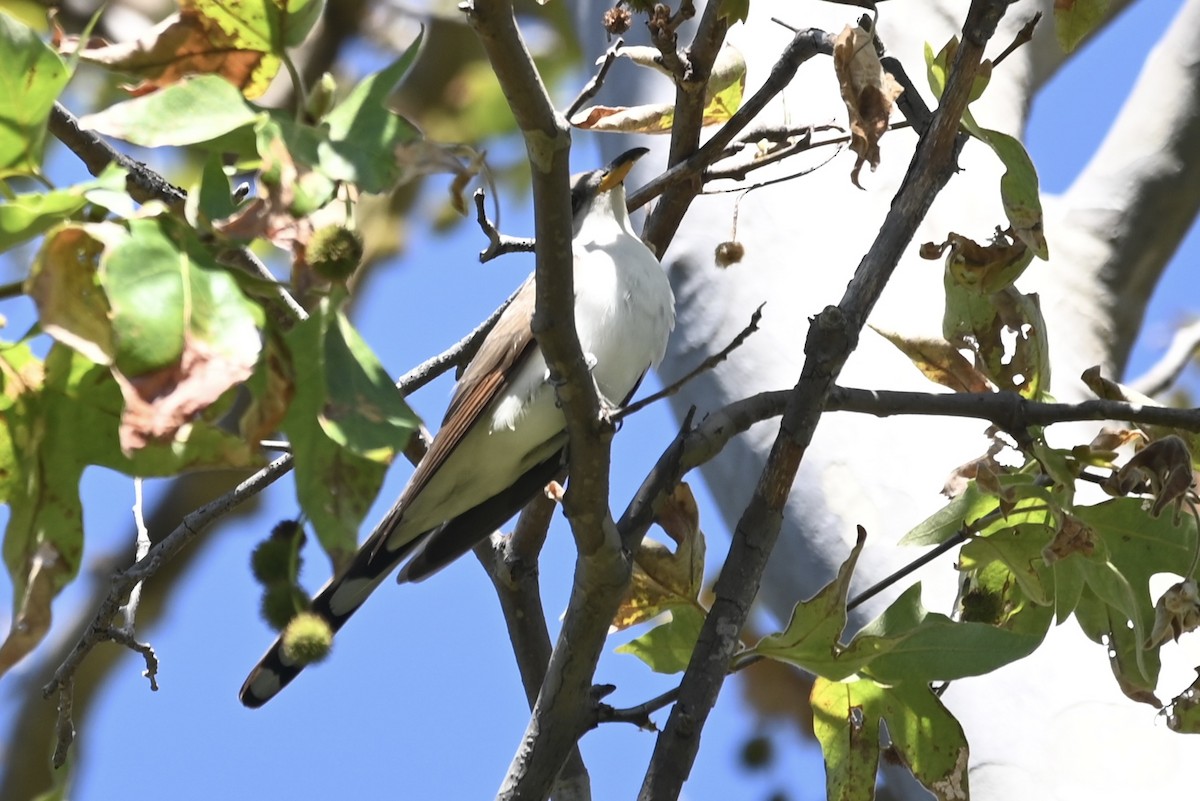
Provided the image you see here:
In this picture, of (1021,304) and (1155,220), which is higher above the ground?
(1155,220)

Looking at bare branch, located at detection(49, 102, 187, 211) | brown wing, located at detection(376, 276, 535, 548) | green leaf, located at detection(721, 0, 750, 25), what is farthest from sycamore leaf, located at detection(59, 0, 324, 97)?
brown wing, located at detection(376, 276, 535, 548)

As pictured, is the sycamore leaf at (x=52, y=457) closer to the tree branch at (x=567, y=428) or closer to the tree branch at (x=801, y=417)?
the tree branch at (x=567, y=428)

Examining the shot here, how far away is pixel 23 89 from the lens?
1287 millimetres

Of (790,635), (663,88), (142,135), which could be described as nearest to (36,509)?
(142,135)

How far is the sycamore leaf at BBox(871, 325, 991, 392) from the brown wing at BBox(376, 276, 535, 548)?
1203 mm

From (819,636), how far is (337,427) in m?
1.04

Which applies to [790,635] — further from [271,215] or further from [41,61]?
[41,61]

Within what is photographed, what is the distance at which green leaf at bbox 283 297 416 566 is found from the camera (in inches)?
47.4

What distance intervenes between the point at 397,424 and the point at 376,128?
11.6 inches

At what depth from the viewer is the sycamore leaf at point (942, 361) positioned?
230 centimetres

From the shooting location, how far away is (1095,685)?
9.85ft

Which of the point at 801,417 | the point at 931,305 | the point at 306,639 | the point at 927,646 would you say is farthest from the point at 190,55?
the point at 931,305

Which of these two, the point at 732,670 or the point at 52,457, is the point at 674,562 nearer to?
the point at 732,670

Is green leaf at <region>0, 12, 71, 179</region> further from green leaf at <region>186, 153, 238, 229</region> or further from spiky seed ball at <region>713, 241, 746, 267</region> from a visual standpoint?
spiky seed ball at <region>713, 241, 746, 267</region>
